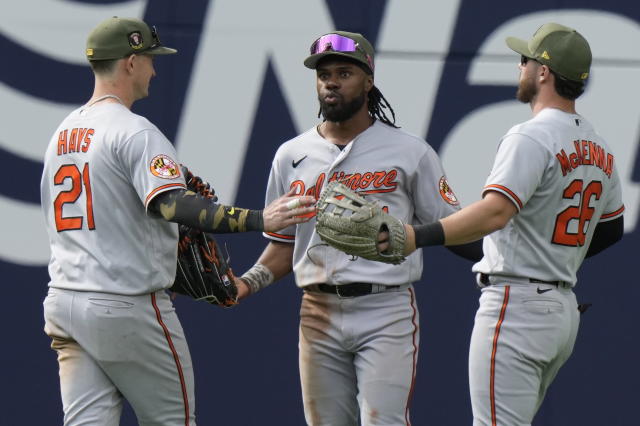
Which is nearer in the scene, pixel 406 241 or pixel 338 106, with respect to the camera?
pixel 406 241

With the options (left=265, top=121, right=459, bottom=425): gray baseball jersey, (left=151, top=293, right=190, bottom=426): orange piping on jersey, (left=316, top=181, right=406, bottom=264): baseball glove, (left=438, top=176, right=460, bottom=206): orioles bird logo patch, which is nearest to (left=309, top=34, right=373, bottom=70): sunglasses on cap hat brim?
(left=265, top=121, right=459, bottom=425): gray baseball jersey

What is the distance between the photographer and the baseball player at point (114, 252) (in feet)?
13.2

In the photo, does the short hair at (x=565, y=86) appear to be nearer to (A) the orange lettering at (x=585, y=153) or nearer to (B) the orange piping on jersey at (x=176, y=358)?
(A) the orange lettering at (x=585, y=153)

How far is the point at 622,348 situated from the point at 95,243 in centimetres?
286

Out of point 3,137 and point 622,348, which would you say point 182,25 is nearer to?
point 3,137

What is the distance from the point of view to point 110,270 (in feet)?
13.4

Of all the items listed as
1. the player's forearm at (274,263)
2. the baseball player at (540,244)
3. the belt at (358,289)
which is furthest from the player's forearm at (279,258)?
the baseball player at (540,244)

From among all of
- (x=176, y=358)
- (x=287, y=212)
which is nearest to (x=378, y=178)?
(x=287, y=212)

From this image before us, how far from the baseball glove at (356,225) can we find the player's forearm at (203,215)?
0.26m

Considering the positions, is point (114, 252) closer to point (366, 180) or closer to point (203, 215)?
point (203, 215)

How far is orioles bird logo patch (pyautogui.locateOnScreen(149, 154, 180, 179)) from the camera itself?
13.0ft

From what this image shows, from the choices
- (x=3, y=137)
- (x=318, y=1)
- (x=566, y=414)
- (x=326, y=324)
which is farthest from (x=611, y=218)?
(x=3, y=137)

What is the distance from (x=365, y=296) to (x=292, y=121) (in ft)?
5.09

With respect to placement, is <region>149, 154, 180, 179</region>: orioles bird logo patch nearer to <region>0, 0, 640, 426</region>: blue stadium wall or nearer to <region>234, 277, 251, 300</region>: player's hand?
<region>234, 277, 251, 300</region>: player's hand
